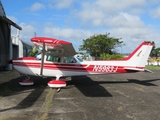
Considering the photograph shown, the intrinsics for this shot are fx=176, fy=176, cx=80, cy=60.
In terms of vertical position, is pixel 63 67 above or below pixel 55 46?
below

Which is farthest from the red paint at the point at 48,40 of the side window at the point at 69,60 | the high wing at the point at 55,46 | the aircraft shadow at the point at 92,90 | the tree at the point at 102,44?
the tree at the point at 102,44

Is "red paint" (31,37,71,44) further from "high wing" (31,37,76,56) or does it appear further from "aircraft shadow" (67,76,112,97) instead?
"aircraft shadow" (67,76,112,97)

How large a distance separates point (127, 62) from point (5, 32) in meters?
11.2

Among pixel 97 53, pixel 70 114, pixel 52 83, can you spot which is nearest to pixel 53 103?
pixel 70 114

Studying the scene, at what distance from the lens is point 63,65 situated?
9242 millimetres

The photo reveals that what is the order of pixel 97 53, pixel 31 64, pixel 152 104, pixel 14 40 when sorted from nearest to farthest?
pixel 152 104
pixel 31 64
pixel 14 40
pixel 97 53

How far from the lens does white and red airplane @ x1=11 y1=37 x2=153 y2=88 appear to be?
350 inches

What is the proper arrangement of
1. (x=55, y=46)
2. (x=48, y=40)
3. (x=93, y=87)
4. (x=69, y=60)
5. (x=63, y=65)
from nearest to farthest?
(x=48, y=40) < (x=55, y=46) < (x=93, y=87) < (x=63, y=65) < (x=69, y=60)

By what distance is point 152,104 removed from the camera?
595cm

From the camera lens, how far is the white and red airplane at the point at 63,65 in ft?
29.2

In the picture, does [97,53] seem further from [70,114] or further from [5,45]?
[70,114]

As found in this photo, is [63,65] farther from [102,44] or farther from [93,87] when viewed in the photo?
[102,44]

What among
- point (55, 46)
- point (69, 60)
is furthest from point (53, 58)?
point (55, 46)

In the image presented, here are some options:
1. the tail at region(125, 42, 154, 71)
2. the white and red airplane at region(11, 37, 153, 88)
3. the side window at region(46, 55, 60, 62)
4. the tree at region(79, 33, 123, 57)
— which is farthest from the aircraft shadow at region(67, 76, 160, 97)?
the tree at region(79, 33, 123, 57)
